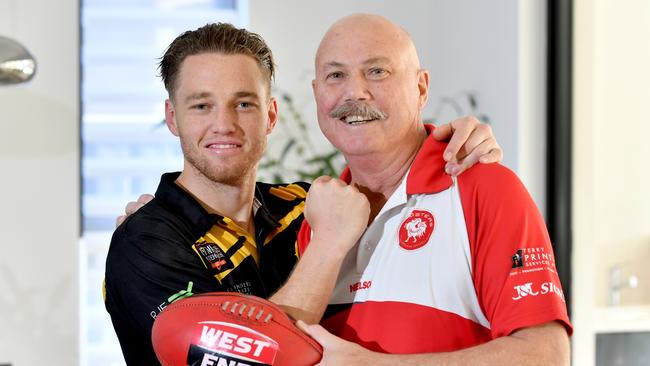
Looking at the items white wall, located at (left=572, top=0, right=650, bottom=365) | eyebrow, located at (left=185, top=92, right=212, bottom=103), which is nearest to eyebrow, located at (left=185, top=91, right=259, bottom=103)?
eyebrow, located at (left=185, top=92, right=212, bottom=103)

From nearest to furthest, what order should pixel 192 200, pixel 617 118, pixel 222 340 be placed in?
pixel 222 340
pixel 192 200
pixel 617 118

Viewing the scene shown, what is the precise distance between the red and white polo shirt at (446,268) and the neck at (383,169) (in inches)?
3.0

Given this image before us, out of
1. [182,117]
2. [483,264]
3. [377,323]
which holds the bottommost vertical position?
[377,323]

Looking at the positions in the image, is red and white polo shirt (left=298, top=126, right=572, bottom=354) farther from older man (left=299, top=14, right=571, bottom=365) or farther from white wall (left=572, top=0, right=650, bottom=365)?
white wall (left=572, top=0, right=650, bottom=365)

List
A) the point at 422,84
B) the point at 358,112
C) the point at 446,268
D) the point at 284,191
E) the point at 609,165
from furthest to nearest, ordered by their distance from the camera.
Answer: the point at 609,165 → the point at 284,191 → the point at 422,84 → the point at 358,112 → the point at 446,268

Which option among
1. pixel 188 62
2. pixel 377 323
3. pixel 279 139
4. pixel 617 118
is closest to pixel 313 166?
pixel 279 139

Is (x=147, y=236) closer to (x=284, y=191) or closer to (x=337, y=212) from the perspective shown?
(x=337, y=212)

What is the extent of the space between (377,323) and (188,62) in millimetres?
663

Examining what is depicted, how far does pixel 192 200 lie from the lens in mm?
1765

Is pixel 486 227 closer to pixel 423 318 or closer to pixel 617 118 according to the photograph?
pixel 423 318

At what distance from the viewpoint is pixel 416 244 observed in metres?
1.51

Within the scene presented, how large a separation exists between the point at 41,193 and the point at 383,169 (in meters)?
2.39

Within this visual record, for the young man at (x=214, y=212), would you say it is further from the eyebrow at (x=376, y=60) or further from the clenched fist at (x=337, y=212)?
the eyebrow at (x=376, y=60)

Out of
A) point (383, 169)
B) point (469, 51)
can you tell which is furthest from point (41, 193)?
point (383, 169)
